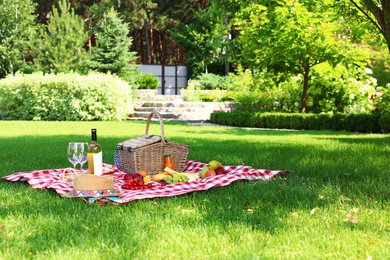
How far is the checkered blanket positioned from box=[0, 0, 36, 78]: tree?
19.8 m

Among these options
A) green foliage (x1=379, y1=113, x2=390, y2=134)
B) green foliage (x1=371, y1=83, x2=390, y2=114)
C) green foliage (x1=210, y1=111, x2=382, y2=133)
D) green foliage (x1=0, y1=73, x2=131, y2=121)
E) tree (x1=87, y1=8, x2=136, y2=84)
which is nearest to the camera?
green foliage (x1=379, y1=113, x2=390, y2=134)

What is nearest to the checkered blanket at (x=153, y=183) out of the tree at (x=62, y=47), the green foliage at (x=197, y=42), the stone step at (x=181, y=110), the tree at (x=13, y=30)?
the stone step at (x=181, y=110)

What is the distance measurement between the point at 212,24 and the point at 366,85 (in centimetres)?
1423

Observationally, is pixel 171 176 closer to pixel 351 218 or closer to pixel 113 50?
pixel 351 218

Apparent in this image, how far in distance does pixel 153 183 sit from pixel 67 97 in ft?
38.7

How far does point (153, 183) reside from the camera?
4.23 m

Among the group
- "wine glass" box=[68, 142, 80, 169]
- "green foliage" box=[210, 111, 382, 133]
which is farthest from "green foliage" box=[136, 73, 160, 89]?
"wine glass" box=[68, 142, 80, 169]

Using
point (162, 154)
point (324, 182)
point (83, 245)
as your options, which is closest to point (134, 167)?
point (162, 154)

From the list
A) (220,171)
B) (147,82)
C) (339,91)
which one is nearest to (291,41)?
(339,91)

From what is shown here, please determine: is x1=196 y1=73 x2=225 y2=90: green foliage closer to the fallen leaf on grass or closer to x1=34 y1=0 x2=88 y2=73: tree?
x1=34 y1=0 x2=88 y2=73: tree

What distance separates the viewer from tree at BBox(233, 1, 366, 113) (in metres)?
10.8

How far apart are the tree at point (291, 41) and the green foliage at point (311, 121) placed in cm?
102

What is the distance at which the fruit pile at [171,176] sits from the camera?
4.23 meters

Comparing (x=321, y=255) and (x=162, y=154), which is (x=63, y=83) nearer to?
(x=162, y=154)
